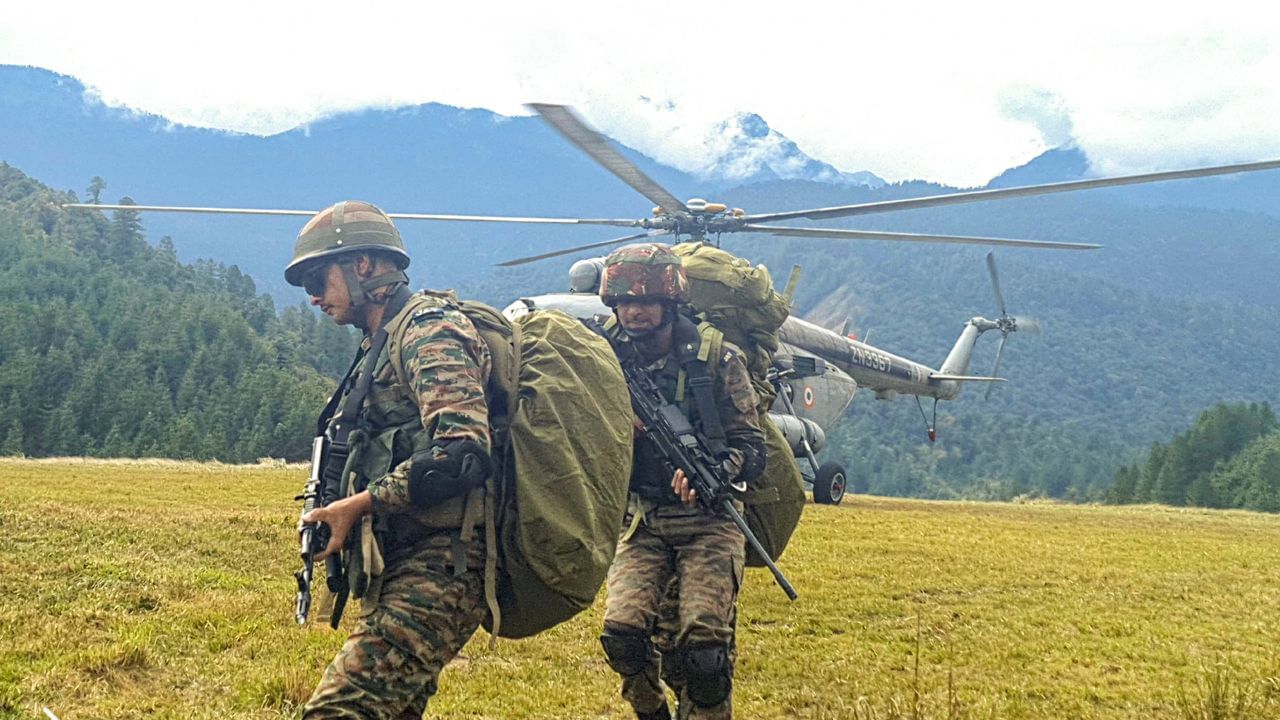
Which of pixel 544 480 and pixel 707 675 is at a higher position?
pixel 544 480

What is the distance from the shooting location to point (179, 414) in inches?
2785

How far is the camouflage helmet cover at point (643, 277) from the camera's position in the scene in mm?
5898

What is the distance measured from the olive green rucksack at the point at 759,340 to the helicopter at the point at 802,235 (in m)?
1.98

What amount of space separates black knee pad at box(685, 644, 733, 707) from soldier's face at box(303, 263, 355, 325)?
2.20 m

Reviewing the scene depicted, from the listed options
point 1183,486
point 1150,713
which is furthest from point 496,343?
point 1183,486

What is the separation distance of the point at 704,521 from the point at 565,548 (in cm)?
180

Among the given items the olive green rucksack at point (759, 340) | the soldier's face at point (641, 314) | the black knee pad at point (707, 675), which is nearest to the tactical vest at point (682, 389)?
the soldier's face at point (641, 314)

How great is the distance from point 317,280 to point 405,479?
1091 mm

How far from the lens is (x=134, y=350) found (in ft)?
267

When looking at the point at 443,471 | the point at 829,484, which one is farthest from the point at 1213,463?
the point at 443,471

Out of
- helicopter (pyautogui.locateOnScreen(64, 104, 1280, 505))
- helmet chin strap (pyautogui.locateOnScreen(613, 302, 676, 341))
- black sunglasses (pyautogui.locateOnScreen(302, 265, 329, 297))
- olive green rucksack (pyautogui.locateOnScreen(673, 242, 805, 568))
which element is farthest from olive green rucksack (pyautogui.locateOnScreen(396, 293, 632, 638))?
helicopter (pyautogui.locateOnScreen(64, 104, 1280, 505))

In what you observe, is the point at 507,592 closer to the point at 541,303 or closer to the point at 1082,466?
the point at 541,303

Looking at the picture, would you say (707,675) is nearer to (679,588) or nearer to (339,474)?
(679,588)

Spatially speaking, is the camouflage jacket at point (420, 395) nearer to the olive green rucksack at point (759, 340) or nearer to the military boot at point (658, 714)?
the military boot at point (658, 714)
